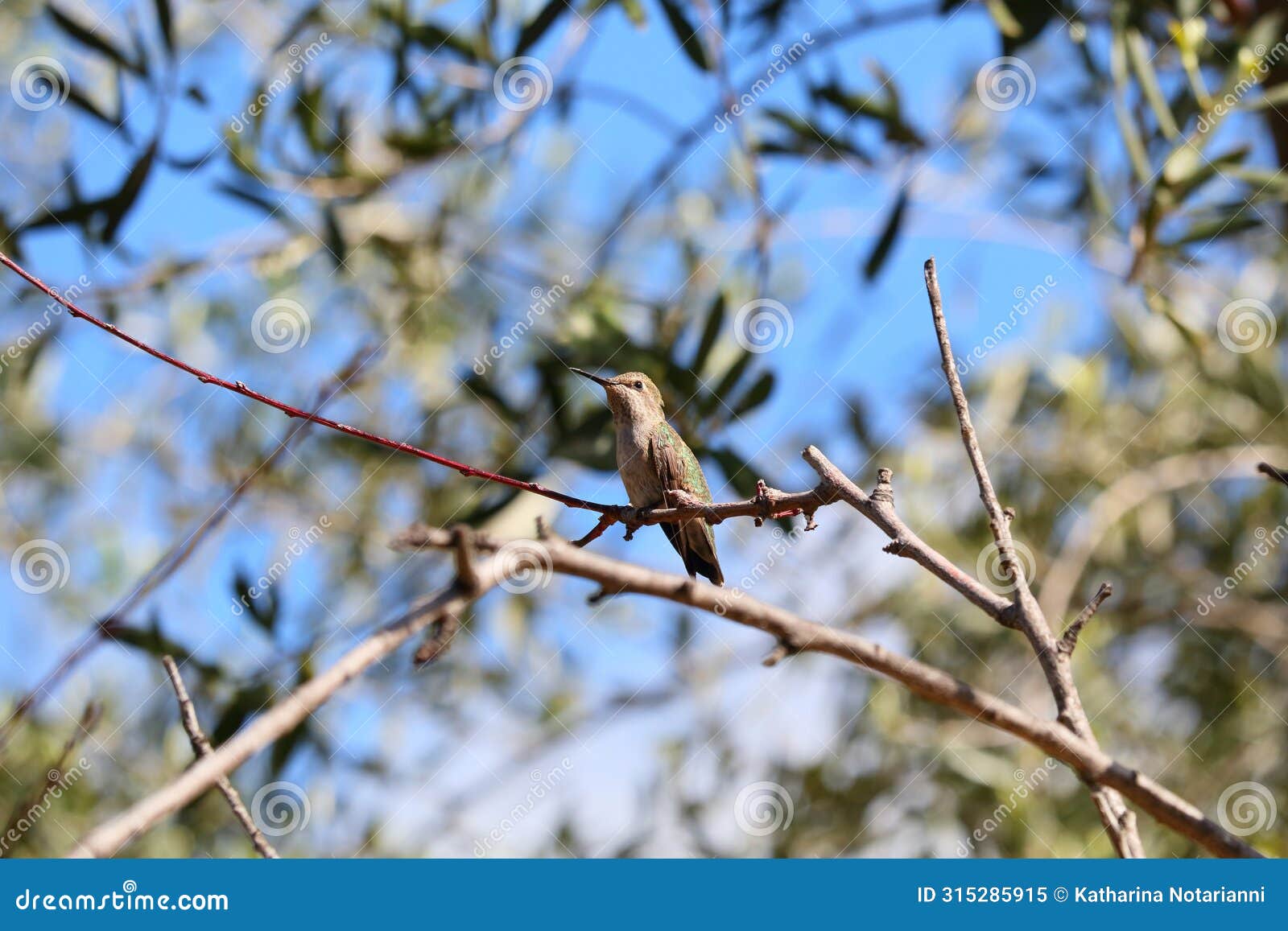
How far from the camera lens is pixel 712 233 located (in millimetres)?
6910

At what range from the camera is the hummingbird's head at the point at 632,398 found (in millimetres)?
4316

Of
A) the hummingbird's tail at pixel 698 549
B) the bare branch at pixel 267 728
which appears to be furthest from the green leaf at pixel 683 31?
the bare branch at pixel 267 728

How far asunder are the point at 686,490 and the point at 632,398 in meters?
0.41

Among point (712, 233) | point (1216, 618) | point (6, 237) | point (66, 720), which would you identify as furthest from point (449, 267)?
point (1216, 618)

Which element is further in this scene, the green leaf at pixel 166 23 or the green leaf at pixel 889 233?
the green leaf at pixel 889 233

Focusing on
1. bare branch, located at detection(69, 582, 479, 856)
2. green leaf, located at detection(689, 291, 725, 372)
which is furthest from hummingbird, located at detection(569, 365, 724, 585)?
bare branch, located at detection(69, 582, 479, 856)

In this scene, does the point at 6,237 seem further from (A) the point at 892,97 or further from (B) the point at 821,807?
(B) the point at 821,807

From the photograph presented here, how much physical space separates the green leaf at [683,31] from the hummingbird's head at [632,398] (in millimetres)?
1365

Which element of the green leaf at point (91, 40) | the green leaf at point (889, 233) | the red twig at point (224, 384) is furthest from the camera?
the green leaf at point (889, 233)

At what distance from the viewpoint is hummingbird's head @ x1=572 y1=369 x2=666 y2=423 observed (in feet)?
14.2

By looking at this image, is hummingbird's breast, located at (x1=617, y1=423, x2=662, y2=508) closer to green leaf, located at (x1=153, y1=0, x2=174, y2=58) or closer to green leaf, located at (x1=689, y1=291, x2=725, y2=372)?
green leaf, located at (x1=689, y1=291, x2=725, y2=372)

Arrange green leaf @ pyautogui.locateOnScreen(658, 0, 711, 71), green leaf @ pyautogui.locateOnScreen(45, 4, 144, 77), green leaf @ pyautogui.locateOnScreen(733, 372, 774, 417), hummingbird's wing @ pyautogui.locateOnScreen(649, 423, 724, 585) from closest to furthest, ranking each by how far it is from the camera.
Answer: green leaf @ pyautogui.locateOnScreen(733, 372, 774, 417) < hummingbird's wing @ pyautogui.locateOnScreen(649, 423, 724, 585) < green leaf @ pyautogui.locateOnScreen(45, 4, 144, 77) < green leaf @ pyautogui.locateOnScreen(658, 0, 711, 71)

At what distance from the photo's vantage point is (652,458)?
418 cm

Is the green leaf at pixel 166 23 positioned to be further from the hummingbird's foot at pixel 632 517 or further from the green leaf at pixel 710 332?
the hummingbird's foot at pixel 632 517
